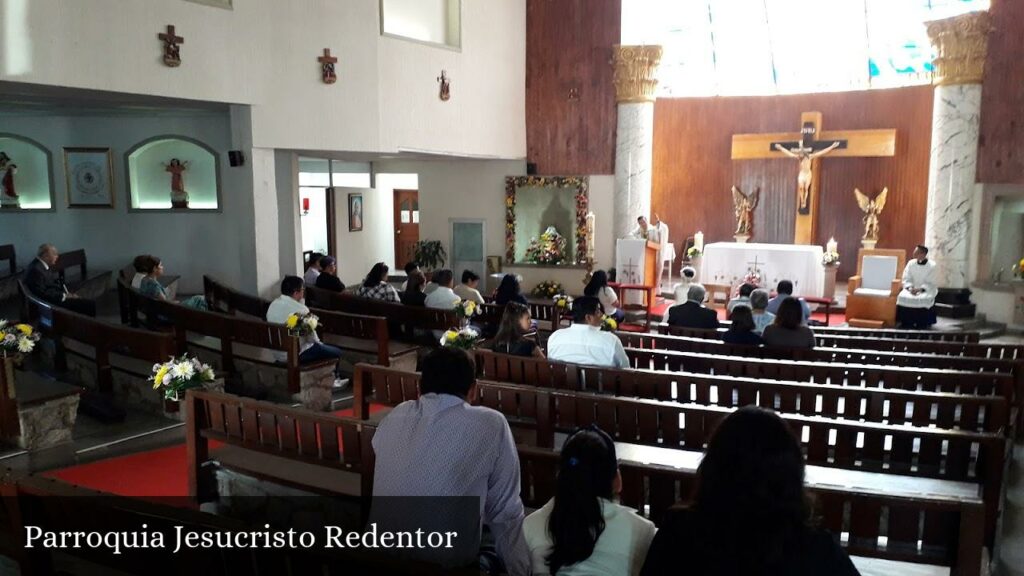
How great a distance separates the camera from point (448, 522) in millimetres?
2521

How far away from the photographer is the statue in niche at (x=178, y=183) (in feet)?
34.7

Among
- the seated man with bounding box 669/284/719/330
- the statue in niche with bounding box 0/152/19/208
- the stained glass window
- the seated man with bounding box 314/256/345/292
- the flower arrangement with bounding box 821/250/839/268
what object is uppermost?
the stained glass window

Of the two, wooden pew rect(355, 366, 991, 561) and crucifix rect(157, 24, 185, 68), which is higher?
crucifix rect(157, 24, 185, 68)

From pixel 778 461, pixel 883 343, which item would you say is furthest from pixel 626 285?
pixel 778 461

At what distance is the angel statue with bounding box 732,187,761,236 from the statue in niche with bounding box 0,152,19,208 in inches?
443

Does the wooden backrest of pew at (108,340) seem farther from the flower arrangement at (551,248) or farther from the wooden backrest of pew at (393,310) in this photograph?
the flower arrangement at (551,248)

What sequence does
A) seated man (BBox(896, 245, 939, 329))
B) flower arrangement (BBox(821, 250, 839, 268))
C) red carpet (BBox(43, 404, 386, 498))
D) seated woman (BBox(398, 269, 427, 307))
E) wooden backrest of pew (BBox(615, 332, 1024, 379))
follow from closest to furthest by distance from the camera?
red carpet (BBox(43, 404, 386, 498))
wooden backrest of pew (BBox(615, 332, 1024, 379))
seated woman (BBox(398, 269, 427, 307))
seated man (BBox(896, 245, 939, 329))
flower arrangement (BBox(821, 250, 839, 268))

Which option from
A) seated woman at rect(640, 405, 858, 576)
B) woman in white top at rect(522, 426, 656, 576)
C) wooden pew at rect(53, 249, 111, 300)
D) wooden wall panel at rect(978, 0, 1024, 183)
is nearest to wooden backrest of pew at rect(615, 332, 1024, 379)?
woman in white top at rect(522, 426, 656, 576)

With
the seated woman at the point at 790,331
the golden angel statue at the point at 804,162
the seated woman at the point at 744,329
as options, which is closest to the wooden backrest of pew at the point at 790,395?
the seated woman at the point at 790,331

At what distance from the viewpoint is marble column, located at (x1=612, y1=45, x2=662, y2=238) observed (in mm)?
12750

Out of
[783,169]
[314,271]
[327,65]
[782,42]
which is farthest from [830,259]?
[327,65]

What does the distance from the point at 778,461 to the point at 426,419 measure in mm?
1277

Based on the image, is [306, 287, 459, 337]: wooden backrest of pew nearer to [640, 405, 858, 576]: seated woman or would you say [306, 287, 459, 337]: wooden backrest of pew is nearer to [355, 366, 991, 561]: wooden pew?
[355, 366, 991, 561]: wooden pew

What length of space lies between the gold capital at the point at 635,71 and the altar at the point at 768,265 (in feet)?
9.31
